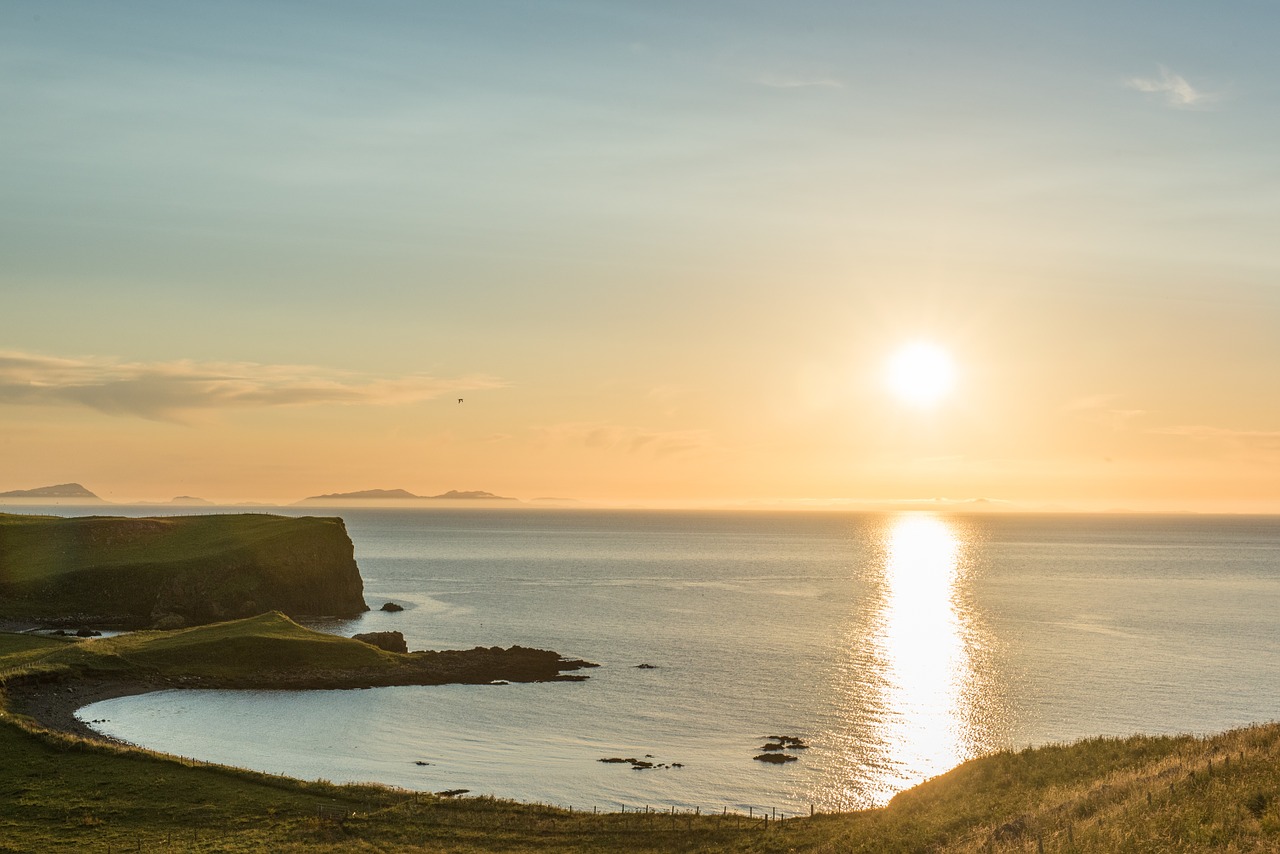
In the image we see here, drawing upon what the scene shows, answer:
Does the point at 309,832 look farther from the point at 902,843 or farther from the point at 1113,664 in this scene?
the point at 1113,664

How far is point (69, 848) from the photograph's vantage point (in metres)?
38.7

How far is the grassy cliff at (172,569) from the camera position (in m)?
118

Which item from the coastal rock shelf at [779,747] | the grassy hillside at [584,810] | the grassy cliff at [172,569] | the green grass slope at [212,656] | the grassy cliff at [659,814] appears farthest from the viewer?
the grassy cliff at [172,569]

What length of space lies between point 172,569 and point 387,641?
4178 centimetres

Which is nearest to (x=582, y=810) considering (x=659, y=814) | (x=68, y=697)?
(x=659, y=814)

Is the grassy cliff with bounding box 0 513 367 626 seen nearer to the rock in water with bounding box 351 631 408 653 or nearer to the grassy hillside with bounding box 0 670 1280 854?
the rock in water with bounding box 351 631 408 653

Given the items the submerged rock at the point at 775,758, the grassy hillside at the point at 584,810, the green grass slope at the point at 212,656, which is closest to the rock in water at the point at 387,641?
the green grass slope at the point at 212,656

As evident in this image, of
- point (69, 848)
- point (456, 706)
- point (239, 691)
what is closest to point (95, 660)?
point (239, 691)

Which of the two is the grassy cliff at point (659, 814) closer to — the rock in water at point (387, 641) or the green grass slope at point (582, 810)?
the green grass slope at point (582, 810)

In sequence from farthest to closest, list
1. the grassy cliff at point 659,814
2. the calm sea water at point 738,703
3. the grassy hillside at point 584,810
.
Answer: the calm sea water at point 738,703 → the grassy hillside at point 584,810 → the grassy cliff at point 659,814

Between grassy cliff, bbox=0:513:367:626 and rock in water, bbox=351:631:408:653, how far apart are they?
28589mm

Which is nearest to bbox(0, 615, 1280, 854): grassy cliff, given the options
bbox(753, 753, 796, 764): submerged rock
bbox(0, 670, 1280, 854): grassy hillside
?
bbox(0, 670, 1280, 854): grassy hillside

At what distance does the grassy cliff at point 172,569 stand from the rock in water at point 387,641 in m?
28.6

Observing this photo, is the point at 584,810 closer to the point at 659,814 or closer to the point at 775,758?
the point at 659,814
